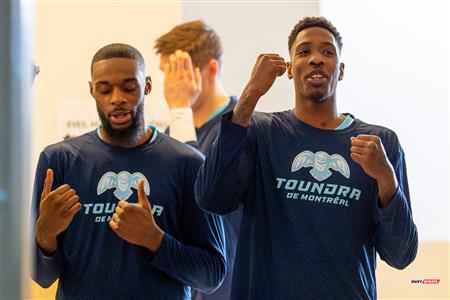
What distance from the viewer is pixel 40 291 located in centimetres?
314

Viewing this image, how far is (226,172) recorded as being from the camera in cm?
164

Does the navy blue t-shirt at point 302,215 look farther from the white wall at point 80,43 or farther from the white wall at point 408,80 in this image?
the white wall at point 80,43

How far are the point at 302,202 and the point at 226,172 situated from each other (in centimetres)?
19

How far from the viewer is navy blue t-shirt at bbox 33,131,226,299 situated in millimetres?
1738

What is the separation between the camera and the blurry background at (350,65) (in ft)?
11.0

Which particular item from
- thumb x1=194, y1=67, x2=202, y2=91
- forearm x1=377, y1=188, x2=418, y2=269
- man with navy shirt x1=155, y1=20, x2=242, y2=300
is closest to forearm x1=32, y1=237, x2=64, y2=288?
man with navy shirt x1=155, y1=20, x2=242, y2=300

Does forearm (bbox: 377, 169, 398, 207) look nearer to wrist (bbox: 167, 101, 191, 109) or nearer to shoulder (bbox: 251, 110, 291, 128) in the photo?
shoulder (bbox: 251, 110, 291, 128)

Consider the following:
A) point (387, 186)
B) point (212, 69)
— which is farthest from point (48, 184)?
point (212, 69)

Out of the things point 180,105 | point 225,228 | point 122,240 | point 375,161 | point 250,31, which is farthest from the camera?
point 250,31

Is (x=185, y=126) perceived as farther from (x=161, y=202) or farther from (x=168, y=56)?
(x=161, y=202)

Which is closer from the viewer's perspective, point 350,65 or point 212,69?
point 212,69

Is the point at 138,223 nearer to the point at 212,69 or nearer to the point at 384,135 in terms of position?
the point at 384,135

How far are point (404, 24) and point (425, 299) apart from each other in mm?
1303

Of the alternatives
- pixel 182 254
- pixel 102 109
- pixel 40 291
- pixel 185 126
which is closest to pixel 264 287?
pixel 182 254
